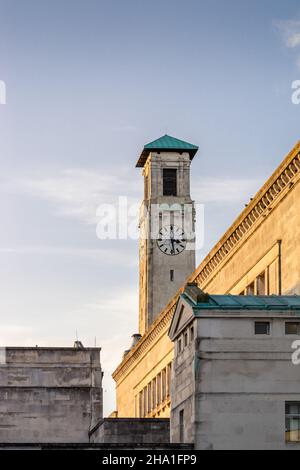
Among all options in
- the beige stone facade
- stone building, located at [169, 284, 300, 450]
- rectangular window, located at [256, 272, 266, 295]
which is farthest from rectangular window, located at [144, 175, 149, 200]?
stone building, located at [169, 284, 300, 450]

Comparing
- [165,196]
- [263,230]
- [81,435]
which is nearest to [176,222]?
[165,196]

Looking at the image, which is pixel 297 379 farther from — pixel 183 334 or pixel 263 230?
pixel 263 230

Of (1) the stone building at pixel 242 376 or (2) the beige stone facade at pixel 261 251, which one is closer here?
(1) the stone building at pixel 242 376

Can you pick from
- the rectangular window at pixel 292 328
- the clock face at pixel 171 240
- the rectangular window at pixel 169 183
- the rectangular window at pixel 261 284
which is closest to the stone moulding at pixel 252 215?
the rectangular window at pixel 261 284

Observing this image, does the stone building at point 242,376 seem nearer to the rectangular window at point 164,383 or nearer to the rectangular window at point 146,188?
the rectangular window at point 164,383

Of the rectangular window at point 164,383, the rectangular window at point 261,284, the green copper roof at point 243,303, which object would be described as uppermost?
the rectangular window at point 261,284

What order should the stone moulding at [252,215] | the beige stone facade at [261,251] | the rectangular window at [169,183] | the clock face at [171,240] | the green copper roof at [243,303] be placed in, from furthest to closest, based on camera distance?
the rectangular window at [169,183]
the clock face at [171,240]
the beige stone facade at [261,251]
the stone moulding at [252,215]
the green copper roof at [243,303]

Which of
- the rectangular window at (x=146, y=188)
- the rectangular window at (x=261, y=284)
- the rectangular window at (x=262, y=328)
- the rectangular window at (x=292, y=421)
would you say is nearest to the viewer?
the rectangular window at (x=292, y=421)

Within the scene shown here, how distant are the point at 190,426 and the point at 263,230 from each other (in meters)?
19.3

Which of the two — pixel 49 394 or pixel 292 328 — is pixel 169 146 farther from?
pixel 292 328

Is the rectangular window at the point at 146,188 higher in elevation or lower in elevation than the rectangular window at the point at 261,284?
higher

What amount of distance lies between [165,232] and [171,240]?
33.7 inches

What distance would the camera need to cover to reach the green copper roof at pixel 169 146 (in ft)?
427

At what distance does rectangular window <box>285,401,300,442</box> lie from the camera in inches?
2040
